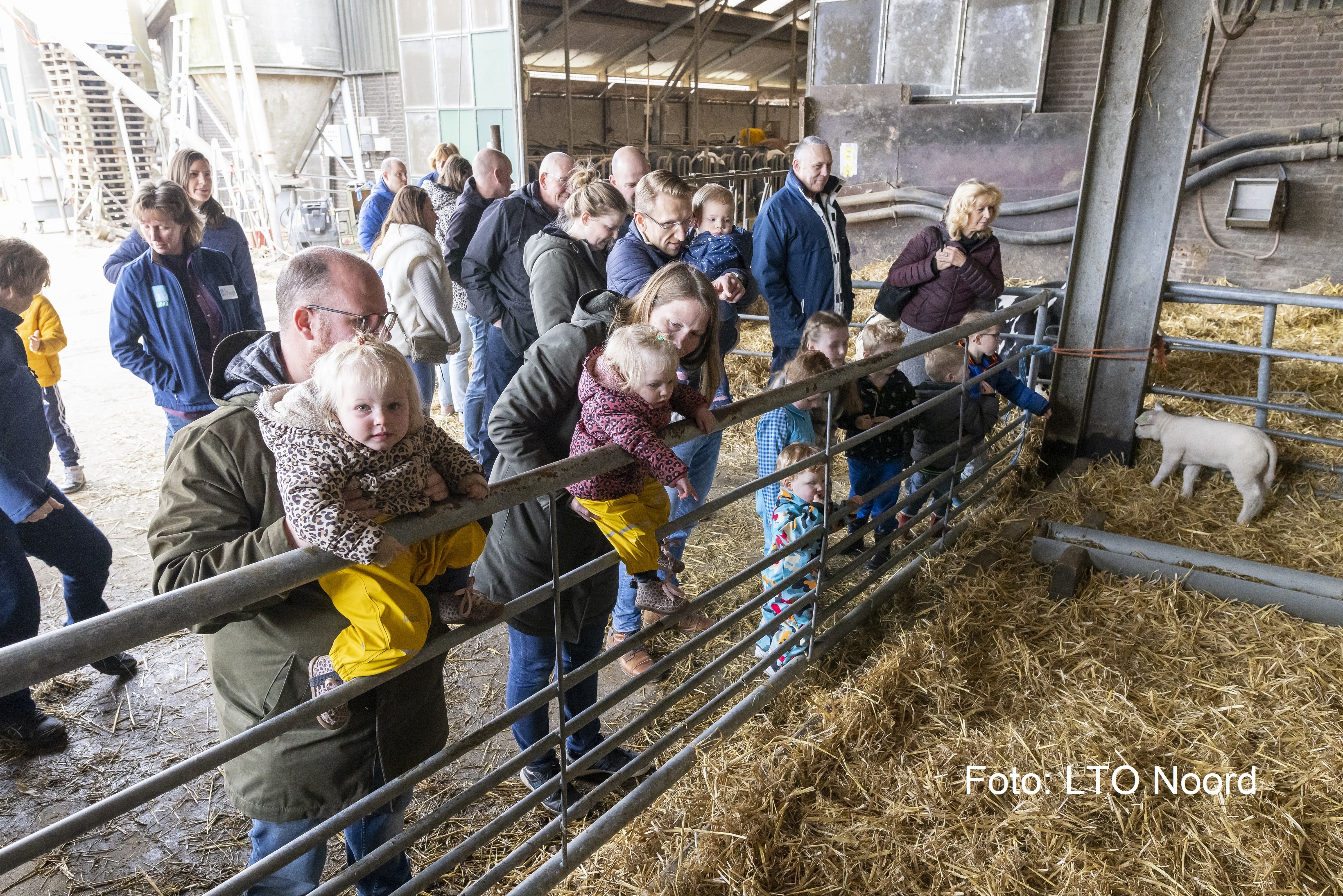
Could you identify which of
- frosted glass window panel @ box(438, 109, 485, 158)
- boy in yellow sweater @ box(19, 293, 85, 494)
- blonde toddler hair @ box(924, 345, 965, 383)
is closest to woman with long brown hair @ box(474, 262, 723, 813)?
blonde toddler hair @ box(924, 345, 965, 383)

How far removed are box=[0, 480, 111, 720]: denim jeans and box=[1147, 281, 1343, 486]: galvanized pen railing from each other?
17.9 feet

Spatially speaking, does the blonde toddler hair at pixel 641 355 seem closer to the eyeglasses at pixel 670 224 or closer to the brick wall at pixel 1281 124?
the eyeglasses at pixel 670 224

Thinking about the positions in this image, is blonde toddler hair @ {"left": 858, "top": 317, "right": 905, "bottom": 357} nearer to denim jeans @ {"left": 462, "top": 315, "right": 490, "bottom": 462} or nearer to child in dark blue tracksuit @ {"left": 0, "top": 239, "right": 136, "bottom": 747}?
denim jeans @ {"left": 462, "top": 315, "right": 490, "bottom": 462}

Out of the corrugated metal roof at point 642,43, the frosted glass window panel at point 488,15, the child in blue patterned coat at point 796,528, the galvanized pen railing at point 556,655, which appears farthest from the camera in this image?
the corrugated metal roof at point 642,43

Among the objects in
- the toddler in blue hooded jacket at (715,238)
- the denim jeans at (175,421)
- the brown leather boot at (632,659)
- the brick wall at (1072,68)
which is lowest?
the brown leather boot at (632,659)

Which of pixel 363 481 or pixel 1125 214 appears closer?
pixel 363 481

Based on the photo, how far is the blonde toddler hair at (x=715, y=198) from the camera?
4.40 m

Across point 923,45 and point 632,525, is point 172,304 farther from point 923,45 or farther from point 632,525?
point 923,45

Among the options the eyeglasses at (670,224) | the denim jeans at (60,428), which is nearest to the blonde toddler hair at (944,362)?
the eyeglasses at (670,224)

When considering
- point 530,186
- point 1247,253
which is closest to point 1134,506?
point 530,186

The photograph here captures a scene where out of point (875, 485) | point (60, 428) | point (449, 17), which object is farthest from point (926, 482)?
point (449, 17)

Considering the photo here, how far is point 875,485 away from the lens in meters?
4.35

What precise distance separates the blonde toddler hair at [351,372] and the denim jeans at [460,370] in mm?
4826

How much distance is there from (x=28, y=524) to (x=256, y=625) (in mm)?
2370
